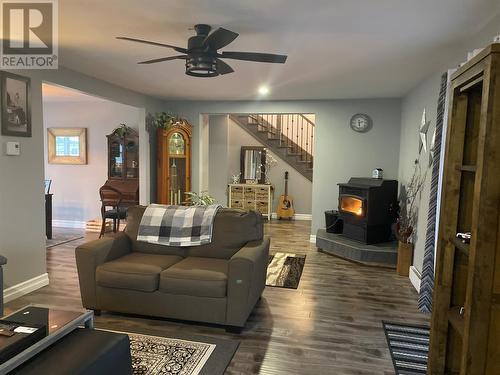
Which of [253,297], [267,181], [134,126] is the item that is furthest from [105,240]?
[267,181]

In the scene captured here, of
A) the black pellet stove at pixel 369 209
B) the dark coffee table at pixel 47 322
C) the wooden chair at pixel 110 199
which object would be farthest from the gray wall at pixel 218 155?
the dark coffee table at pixel 47 322

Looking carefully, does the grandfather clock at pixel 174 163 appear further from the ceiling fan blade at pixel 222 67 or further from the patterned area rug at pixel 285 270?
the ceiling fan blade at pixel 222 67

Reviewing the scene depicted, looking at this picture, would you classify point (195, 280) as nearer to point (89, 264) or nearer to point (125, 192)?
point (89, 264)

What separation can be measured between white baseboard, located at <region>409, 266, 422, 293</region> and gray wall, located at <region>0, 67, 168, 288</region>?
4013 mm

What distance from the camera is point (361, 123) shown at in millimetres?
5738

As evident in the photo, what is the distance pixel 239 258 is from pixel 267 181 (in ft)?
19.5

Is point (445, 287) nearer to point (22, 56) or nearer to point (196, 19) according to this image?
point (196, 19)

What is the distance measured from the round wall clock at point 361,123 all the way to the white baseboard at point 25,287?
Answer: 469cm

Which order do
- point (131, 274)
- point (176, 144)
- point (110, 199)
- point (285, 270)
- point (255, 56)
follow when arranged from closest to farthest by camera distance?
point (255, 56)
point (131, 274)
point (285, 270)
point (176, 144)
point (110, 199)

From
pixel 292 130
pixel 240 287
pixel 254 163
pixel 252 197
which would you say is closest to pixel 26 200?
pixel 240 287

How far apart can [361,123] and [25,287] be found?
4949mm

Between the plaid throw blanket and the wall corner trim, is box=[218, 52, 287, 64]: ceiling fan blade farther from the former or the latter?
the wall corner trim

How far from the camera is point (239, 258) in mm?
2824

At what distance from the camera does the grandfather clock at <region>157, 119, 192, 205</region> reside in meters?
5.97
